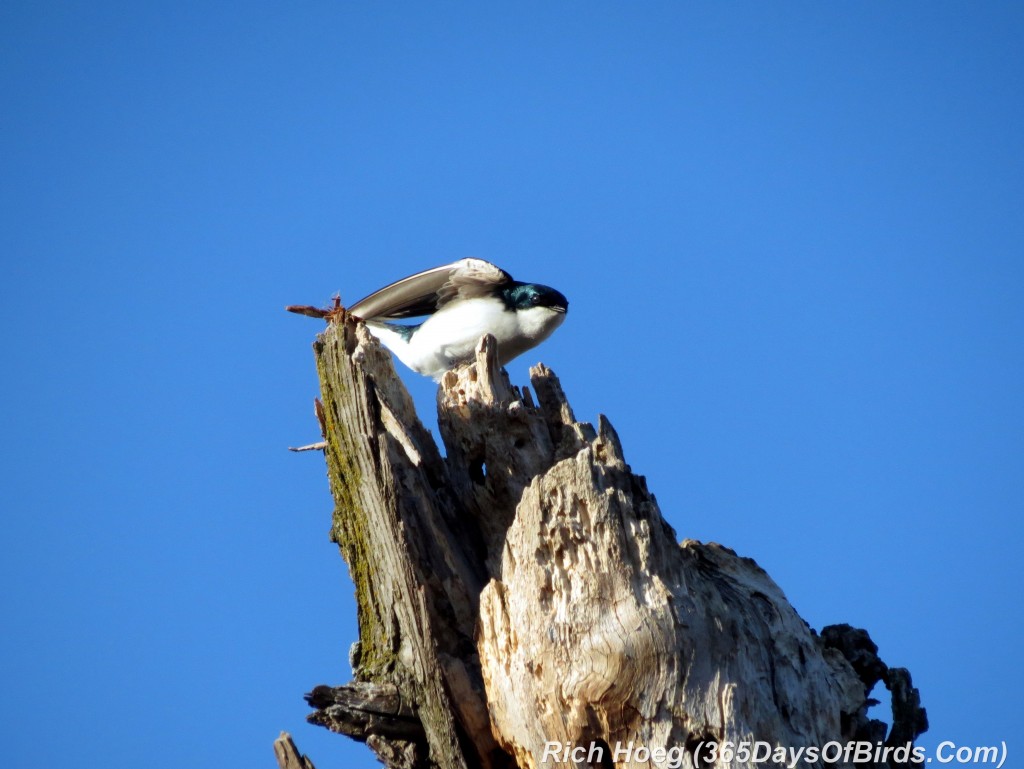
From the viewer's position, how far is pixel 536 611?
19.9ft

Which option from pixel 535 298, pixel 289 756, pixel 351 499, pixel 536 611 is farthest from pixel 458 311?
pixel 289 756

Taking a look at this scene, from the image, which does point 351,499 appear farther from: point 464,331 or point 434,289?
point 434,289

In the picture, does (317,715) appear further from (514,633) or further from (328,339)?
(328,339)

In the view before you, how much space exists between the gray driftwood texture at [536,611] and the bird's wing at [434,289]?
1.59 m

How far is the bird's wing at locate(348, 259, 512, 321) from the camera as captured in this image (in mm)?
9195

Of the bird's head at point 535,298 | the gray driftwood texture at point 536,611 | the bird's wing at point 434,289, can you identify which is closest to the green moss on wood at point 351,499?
the gray driftwood texture at point 536,611

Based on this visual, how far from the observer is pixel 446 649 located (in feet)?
21.7

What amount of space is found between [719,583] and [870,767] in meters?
1.35

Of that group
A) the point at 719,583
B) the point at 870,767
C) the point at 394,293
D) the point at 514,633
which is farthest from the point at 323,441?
the point at 870,767

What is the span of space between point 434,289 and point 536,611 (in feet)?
12.9

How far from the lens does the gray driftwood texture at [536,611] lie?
235 inches

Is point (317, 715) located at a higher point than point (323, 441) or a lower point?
lower

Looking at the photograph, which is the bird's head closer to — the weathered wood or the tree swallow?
the tree swallow

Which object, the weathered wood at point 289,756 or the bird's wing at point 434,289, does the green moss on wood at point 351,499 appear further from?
the bird's wing at point 434,289
